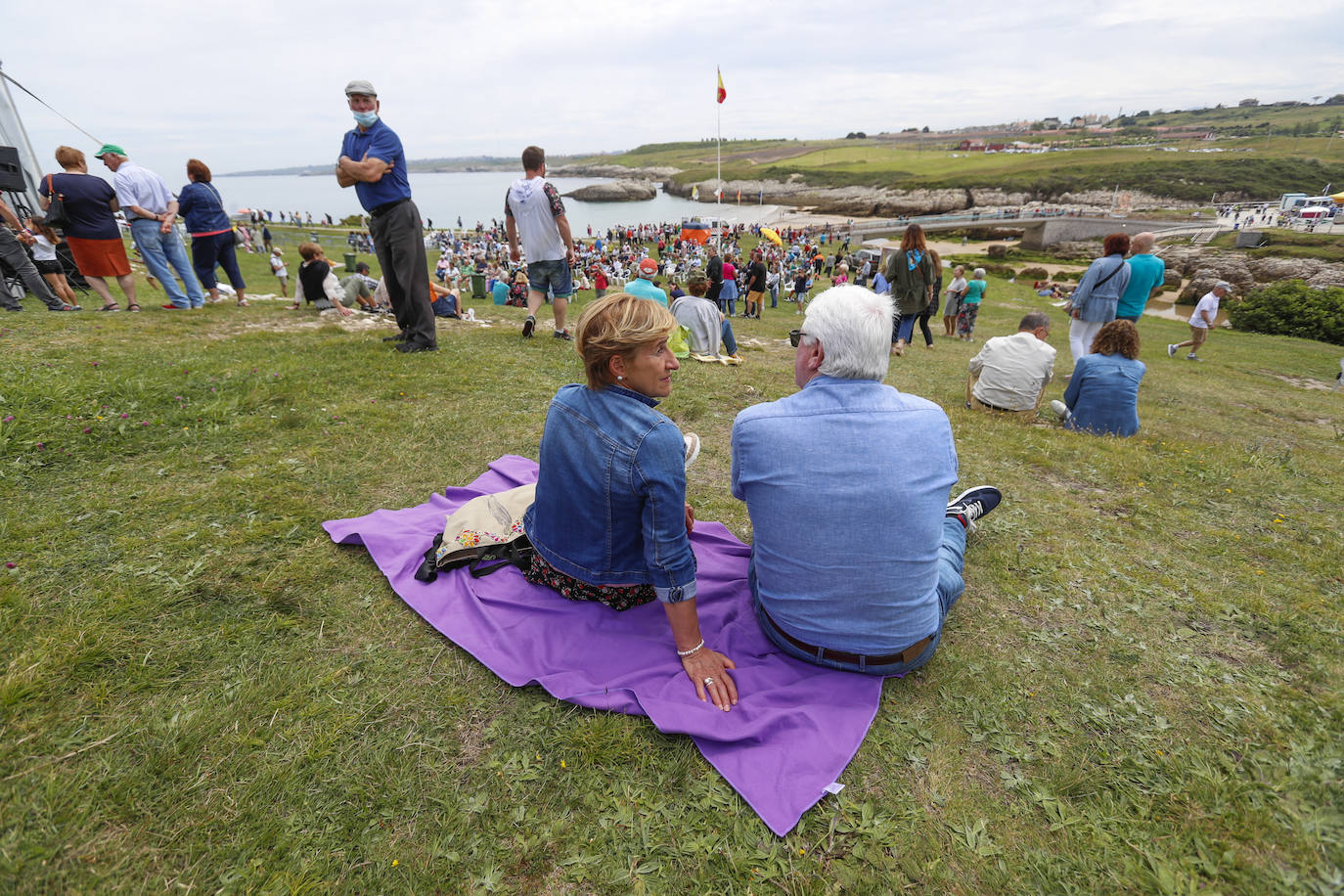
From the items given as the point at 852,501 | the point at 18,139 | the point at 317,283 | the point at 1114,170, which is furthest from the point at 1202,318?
the point at 1114,170

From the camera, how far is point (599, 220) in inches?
2739

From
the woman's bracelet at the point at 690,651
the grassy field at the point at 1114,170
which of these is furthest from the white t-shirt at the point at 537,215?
the grassy field at the point at 1114,170

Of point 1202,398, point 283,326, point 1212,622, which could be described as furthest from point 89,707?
point 1202,398

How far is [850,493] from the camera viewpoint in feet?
6.49

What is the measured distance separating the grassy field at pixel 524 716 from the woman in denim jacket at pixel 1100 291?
13.3ft

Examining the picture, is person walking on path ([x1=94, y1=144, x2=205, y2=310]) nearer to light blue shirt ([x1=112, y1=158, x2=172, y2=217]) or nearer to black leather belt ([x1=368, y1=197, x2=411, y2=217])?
light blue shirt ([x1=112, y1=158, x2=172, y2=217])

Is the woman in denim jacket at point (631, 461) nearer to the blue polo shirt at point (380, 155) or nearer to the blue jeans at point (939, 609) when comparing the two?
the blue jeans at point (939, 609)

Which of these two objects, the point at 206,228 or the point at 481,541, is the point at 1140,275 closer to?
the point at 481,541

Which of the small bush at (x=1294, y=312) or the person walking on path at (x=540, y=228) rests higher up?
the person walking on path at (x=540, y=228)

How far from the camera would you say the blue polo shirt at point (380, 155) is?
582 centimetres

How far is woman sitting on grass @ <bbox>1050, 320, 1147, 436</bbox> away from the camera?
5.22 m

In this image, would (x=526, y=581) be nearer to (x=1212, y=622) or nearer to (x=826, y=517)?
(x=826, y=517)

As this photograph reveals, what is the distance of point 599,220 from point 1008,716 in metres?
74.4

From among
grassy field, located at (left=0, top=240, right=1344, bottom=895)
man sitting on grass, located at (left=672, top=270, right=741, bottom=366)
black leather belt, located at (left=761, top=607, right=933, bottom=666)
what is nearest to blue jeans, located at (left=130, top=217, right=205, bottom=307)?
grassy field, located at (left=0, top=240, right=1344, bottom=895)
